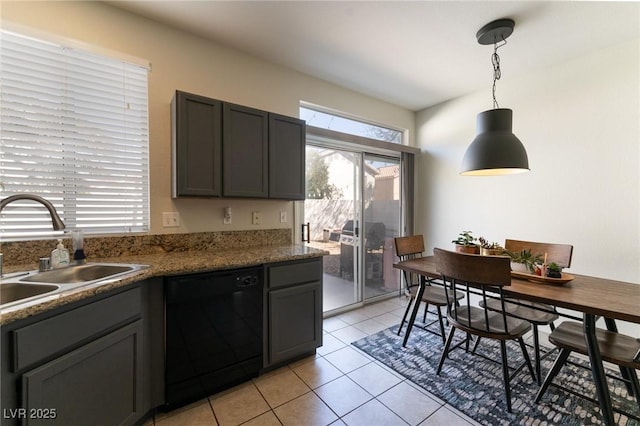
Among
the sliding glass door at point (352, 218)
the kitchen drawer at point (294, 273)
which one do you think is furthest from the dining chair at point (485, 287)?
the sliding glass door at point (352, 218)

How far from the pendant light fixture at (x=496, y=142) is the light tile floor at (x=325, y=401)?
1.73 metres

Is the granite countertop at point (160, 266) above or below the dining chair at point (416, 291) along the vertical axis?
above

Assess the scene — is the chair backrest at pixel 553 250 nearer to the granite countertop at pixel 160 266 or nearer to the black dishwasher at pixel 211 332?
the granite countertop at pixel 160 266

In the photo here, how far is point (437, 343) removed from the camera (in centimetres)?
253

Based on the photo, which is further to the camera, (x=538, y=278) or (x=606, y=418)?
(x=538, y=278)

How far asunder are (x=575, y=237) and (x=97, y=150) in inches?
167

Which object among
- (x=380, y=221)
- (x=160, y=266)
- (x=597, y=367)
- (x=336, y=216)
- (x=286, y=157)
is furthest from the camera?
(x=380, y=221)

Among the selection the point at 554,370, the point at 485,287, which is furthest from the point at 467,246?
the point at 554,370

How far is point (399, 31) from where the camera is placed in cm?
220

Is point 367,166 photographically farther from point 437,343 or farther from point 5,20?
point 5,20

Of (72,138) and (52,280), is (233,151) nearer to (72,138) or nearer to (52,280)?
(72,138)

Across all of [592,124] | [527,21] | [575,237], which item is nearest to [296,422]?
[575,237]

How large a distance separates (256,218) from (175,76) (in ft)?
4.54

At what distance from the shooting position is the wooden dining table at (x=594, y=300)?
1.38m
